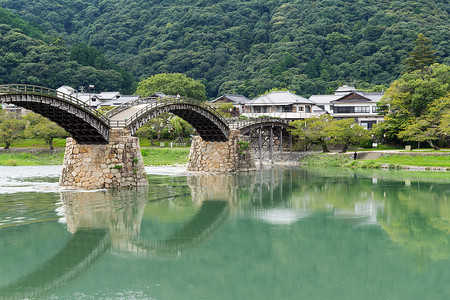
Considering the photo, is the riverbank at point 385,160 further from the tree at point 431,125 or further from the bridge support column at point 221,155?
the bridge support column at point 221,155

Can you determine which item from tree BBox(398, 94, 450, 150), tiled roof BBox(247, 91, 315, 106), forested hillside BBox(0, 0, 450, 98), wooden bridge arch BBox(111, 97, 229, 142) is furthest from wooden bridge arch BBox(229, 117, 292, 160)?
forested hillside BBox(0, 0, 450, 98)

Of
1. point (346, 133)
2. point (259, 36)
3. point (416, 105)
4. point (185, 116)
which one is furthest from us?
point (259, 36)

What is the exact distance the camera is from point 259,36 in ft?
393

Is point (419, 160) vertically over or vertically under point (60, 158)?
under

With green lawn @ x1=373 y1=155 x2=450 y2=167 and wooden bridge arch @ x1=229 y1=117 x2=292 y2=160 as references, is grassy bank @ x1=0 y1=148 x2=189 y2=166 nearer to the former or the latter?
wooden bridge arch @ x1=229 y1=117 x2=292 y2=160

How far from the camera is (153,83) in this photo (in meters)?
80.2

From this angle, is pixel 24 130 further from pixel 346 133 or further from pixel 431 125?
pixel 431 125

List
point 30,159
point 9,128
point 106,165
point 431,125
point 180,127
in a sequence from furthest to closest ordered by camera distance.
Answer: point 180,127 < point 9,128 < point 30,159 < point 431,125 < point 106,165

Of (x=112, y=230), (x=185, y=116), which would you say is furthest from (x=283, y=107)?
(x=112, y=230)

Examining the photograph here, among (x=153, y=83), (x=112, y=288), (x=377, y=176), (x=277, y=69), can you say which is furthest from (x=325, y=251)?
(x=277, y=69)

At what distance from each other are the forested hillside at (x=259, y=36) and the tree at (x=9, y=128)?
47.9 meters

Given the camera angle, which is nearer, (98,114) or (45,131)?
(98,114)

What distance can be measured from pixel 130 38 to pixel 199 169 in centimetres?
9276

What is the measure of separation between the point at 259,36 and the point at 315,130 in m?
68.8
